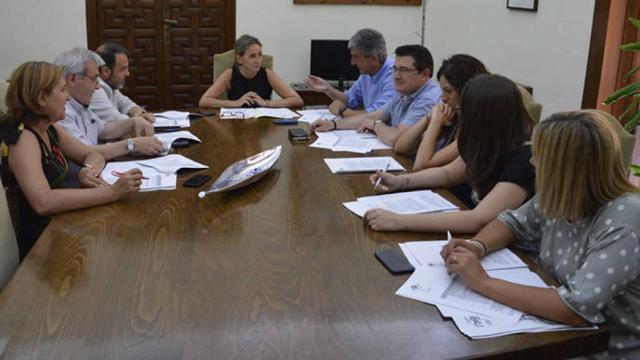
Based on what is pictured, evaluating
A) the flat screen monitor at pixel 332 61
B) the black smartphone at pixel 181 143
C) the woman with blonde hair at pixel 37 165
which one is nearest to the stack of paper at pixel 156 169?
the woman with blonde hair at pixel 37 165

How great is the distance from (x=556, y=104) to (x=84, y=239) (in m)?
3.30

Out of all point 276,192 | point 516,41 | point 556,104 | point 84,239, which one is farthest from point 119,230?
point 516,41

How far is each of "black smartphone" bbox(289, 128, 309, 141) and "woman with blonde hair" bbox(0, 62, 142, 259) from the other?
3.17ft

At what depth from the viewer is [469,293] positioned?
1351 millimetres

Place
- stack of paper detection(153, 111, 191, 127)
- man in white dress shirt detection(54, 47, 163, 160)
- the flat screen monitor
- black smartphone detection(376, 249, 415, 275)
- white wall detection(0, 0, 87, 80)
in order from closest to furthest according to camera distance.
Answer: black smartphone detection(376, 249, 415, 275)
man in white dress shirt detection(54, 47, 163, 160)
stack of paper detection(153, 111, 191, 127)
white wall detection(0, 0, 87, 80)
the flat screen monitor

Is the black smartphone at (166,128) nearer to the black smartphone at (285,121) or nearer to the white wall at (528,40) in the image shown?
the black smartphone at (285,121)

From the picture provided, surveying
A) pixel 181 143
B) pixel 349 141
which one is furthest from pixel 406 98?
pixel 181 143

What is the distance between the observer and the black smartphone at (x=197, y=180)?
216cm

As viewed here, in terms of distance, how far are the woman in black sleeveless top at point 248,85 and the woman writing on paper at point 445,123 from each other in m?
1.43

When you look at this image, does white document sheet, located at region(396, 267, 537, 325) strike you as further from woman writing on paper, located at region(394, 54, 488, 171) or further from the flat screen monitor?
the flat screen monitor

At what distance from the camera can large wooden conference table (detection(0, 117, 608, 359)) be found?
1.15 metres

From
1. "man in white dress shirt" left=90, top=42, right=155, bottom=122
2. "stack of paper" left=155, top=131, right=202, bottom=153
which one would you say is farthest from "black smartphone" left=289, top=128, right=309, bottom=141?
"man in white dress shirt" left=90, top=42, right=155, bottom=122

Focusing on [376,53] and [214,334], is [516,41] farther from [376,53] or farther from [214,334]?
[214,334]

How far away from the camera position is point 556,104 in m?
4.04
